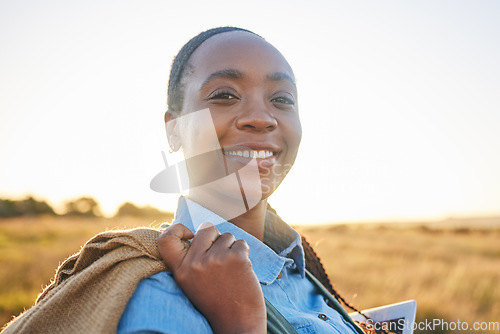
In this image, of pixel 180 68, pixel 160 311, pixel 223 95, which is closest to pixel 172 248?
pixel 160 311

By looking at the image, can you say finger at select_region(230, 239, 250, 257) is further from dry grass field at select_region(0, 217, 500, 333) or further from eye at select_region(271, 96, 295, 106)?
dry grass field at select_region(0, 217, 500, 333)

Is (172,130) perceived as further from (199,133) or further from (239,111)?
(239,111)

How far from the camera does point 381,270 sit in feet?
31.0

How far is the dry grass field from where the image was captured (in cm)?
666

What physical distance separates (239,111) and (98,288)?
0.95 metres

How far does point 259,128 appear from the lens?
1.84 m

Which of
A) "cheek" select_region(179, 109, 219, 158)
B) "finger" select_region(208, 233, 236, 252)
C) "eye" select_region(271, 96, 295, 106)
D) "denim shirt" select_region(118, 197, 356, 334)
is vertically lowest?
"denim shirt" select_region(118, 197, 356, 334)

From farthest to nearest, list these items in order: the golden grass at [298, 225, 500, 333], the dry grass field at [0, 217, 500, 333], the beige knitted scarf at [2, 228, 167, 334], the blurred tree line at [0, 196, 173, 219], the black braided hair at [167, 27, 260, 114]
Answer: the blurred tree line at [0, 196, 173, 219] < the golden grass at [298, 225, 500, 333] < the dry grass field at [0, 217, 500, 333] < the black braided hair at [167, 27, 260, 114] < the beige knitted scarf at [2, 228, 167, 334]

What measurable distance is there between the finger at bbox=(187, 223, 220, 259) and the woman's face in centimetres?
50

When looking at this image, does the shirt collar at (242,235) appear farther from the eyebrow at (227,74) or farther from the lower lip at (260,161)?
the eyebrow at (227,74)

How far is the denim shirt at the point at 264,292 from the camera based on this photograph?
119 centimetres

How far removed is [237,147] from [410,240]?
14192 millimetres

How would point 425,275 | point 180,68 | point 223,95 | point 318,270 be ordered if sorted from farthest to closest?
point 425,275 < point 318,270 < point 180,68 < point 223,95

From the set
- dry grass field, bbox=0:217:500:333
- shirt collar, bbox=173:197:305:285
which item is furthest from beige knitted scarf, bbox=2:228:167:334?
dry grass field, bbox=0:217:500:333
